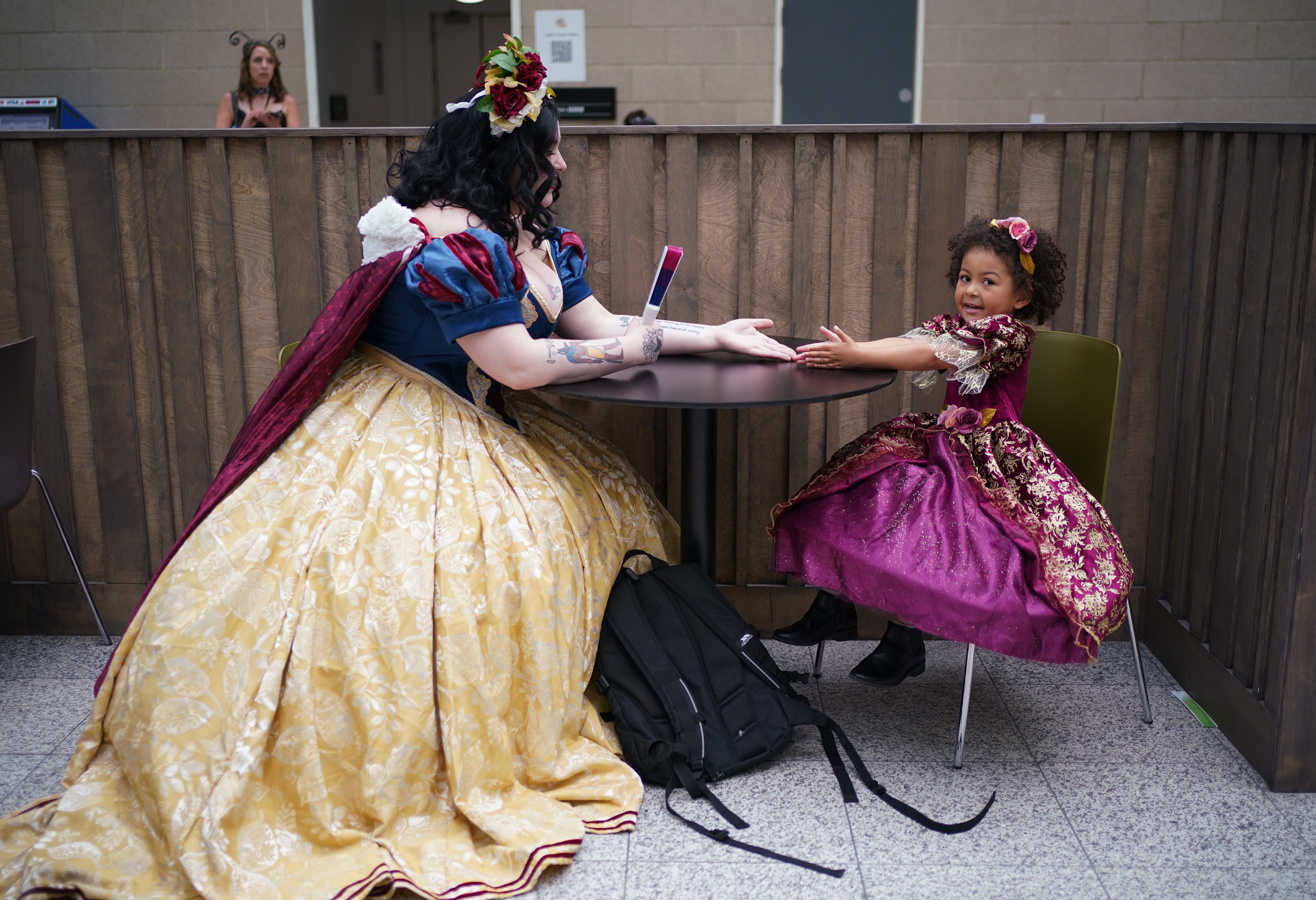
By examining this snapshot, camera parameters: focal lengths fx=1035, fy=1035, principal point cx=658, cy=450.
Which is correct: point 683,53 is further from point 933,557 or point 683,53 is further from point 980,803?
point 980,803

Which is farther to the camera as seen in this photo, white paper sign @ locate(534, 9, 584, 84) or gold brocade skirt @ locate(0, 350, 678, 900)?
white paper sign @ locate(534, 9, 584, 84)

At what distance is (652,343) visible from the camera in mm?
2035

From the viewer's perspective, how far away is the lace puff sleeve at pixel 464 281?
70.4 inches

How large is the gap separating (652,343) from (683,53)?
3.42 metres

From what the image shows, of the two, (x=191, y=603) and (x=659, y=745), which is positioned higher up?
(x=191, y=603)

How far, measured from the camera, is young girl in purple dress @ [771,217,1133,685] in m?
1.83

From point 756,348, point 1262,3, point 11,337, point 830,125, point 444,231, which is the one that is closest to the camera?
point 444,231

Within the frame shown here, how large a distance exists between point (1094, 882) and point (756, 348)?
44.7 inches

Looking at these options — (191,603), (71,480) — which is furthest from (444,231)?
(71,480)

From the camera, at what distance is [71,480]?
2637 millimetres

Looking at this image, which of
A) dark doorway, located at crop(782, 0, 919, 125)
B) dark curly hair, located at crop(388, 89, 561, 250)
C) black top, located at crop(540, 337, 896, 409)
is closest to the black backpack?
black top, located at crop(540, 337, 896, 409)

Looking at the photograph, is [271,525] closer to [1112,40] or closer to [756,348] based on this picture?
[756,348]

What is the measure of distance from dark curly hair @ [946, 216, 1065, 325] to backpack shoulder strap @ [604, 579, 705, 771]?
3.18 ft

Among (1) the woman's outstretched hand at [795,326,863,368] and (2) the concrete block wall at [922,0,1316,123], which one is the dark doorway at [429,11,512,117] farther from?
(1) the woman's outstretched hand at [795,326,863,368]
